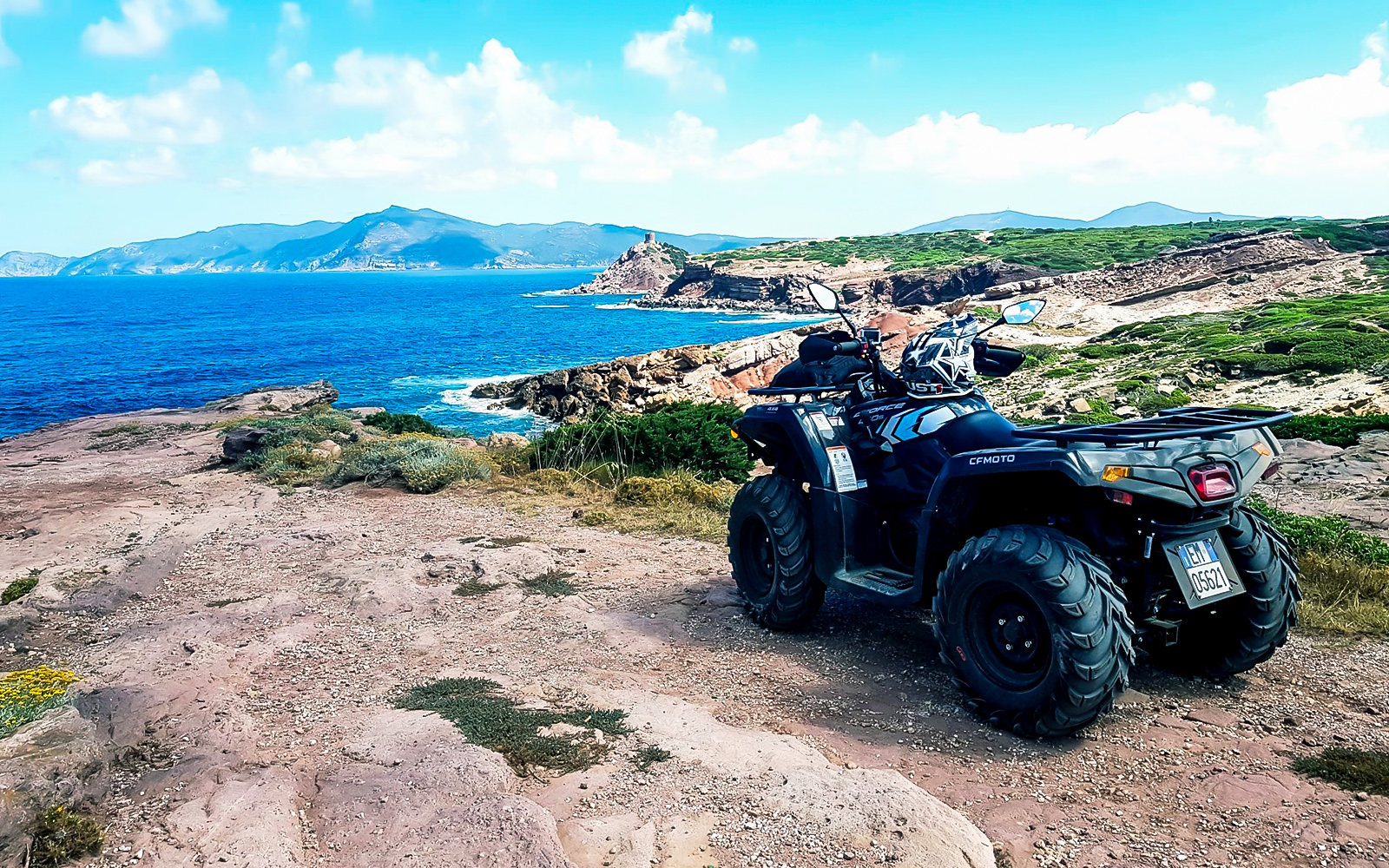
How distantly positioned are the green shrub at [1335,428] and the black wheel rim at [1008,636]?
37.5 ft

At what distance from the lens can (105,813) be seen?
13.4 feet

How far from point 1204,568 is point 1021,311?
6.48ft

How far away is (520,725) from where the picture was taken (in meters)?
4.94

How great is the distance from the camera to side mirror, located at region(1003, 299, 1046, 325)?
18.8 feet

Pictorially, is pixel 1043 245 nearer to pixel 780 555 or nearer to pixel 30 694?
pixel 780 555

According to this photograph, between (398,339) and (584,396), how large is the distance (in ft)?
146

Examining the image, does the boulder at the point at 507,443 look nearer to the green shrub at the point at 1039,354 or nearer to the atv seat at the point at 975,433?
the atv seat at the point at 975,433

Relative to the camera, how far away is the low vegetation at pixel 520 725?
454cm

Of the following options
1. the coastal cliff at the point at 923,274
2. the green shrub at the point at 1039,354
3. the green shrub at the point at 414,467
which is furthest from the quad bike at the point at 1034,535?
the green shrub at the point at 1039,354

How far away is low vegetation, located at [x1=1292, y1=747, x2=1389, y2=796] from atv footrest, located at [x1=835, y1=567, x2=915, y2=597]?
2235mm

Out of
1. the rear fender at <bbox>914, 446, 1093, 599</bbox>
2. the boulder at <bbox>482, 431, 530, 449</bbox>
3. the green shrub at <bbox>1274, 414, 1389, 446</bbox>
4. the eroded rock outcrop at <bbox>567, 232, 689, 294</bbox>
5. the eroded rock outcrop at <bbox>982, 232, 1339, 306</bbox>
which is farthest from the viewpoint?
the eroded rock outcrop at <bbox>567, 232, 689, 294</bbox>

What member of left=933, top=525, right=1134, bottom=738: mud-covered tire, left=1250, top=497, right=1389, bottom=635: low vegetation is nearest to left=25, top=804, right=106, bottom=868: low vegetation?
left=933, top=525, right=1134, bottom=738: mud-covered tire

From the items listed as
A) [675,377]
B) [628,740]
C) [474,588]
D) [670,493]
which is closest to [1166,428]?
[628,740]

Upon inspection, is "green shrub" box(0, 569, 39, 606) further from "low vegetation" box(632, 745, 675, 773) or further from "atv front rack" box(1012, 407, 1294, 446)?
"atv front rack" box(1012, 407, 1294, 446)
